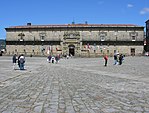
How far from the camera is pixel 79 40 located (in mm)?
75125

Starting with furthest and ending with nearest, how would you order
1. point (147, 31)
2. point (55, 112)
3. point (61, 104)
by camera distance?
point (147, 31), point (61, 104), point (55, 112)

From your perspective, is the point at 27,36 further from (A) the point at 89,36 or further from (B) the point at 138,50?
(B) the point at 138,50

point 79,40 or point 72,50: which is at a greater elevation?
point 79,40

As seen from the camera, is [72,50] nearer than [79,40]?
No

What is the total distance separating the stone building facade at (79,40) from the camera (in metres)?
74.6

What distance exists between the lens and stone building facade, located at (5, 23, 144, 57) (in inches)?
2936

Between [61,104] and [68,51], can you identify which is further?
[68,51]

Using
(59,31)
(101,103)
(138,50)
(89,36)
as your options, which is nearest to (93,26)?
(89,36)

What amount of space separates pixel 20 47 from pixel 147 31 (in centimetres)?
4156

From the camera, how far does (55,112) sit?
18.5 ft

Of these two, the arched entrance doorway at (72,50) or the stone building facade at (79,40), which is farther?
the arched entrance doorway at (72,50)

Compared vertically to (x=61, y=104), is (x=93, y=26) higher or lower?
higher

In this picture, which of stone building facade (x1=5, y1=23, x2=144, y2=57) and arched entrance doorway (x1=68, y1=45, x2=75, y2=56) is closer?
stone building facade (x1=5, y1=23, x2=144, y2=57)

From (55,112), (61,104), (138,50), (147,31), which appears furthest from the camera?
(147,31)
